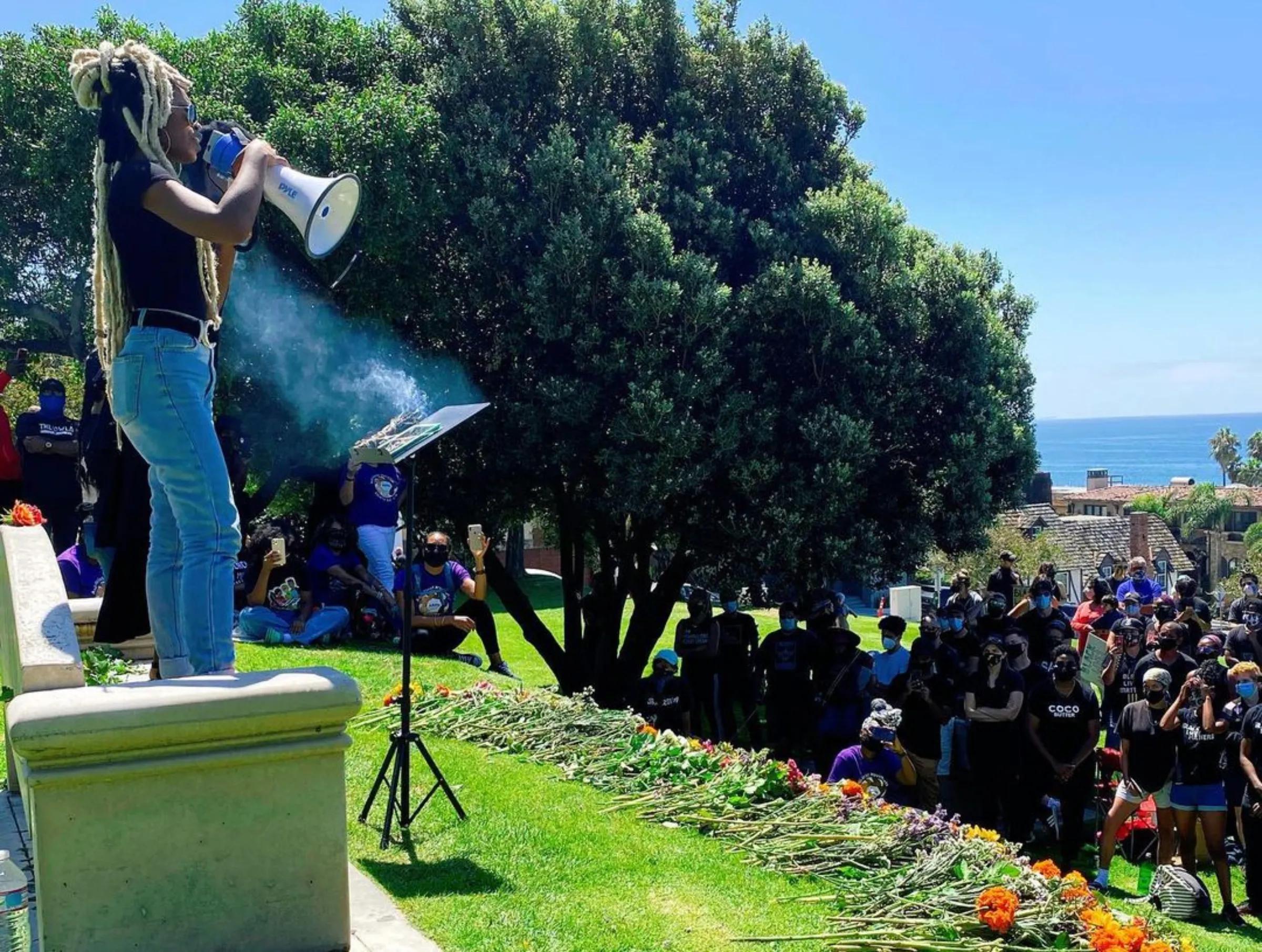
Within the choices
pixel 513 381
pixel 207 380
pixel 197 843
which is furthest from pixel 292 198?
pixel 513 381

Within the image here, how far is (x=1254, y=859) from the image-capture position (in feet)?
30.5

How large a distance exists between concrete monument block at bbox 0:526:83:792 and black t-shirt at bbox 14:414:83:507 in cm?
506

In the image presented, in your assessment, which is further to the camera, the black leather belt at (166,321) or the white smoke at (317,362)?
the white smoke at (317,362)

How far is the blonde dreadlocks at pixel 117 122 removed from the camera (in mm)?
3889

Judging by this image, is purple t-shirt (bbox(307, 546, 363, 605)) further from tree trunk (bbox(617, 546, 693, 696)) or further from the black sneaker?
tree trunk (bbox(617, 546, 693, 696))

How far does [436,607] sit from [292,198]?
27.0 feet

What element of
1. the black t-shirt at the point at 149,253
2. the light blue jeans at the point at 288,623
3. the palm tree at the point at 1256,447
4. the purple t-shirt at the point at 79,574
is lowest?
the light blue jeans at the point at 288,623

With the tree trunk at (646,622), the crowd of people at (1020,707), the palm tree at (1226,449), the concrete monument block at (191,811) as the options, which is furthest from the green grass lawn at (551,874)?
the palm tree at (1226,449)

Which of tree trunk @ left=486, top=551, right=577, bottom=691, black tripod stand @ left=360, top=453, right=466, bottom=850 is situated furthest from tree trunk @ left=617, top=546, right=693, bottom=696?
black tripod stand @ left=360, top=453, right=466, bottom=850

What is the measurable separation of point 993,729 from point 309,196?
8399mm

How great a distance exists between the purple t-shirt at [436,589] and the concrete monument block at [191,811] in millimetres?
8016

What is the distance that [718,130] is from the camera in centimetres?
1462

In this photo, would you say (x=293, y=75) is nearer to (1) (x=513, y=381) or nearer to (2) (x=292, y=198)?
(1) (x=513, y=381)

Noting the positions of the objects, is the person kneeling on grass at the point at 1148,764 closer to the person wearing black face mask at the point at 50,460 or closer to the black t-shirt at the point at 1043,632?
the black t-shirt at the point at 1043,632
